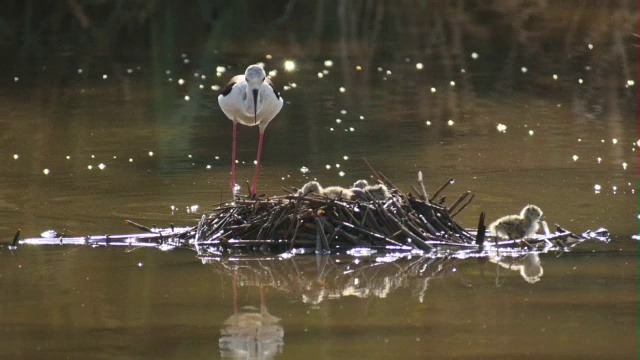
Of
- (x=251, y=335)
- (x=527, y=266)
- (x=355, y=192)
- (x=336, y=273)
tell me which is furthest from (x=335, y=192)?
(x=251, y=335)

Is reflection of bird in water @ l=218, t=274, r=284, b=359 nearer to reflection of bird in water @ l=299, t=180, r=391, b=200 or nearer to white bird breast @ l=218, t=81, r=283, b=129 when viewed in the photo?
reflection of bird in water @ l=299, t=180, r=391, b=200

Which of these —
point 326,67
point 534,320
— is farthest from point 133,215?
point 326,67

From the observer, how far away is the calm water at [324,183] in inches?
276

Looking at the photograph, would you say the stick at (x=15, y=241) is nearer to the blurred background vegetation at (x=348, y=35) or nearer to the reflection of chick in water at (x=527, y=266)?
the reflection of chick in water at (x=527, y=266)

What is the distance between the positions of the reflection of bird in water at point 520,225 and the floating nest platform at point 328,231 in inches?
2.3

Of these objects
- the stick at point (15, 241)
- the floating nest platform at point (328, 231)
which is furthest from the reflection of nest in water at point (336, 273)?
the stick at point (15, 241)

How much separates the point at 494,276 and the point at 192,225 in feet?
8.39

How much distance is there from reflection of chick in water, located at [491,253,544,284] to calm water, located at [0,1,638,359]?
0.16 feet

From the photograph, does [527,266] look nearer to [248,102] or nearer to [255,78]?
[255,78]

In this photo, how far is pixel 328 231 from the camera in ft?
30.1

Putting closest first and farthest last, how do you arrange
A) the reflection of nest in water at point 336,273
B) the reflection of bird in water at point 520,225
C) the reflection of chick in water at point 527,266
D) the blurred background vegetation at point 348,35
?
the reflection of nest in water at point 336,273 → the reflection of chick in water at point 527,266 → the reflection of bird in water at point 520,225 → the blurred background vegetation at point 348,35

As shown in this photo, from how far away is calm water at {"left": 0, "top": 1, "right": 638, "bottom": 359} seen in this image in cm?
702

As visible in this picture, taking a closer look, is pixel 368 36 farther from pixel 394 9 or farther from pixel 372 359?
pixel 372 359

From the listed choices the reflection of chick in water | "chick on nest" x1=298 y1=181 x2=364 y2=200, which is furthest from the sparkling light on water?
the reflection of chick in water
